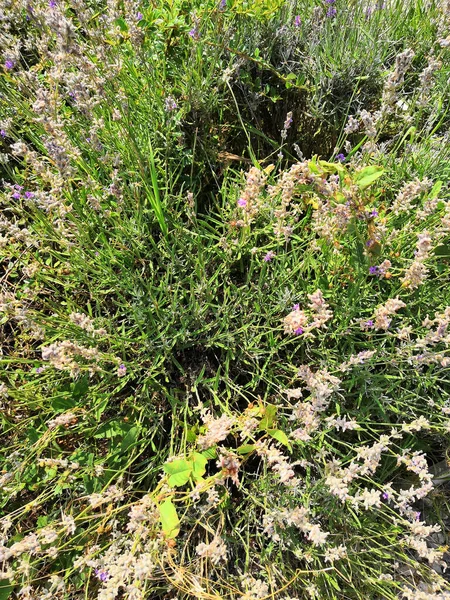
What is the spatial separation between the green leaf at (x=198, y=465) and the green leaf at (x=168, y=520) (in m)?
0.13

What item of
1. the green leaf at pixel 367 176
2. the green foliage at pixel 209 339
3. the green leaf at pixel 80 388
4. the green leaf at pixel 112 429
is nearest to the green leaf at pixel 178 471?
the green foliage at pixel 209 339

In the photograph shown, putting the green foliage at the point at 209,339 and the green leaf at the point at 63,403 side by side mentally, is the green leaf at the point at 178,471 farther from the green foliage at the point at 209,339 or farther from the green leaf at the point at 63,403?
the green leaf at the point at 63,403

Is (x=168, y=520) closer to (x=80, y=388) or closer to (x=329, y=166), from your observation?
(x=80, y=388)

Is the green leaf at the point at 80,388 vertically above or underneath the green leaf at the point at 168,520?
above

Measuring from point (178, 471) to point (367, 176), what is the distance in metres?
1.18

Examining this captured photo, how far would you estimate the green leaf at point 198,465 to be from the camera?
1.45m

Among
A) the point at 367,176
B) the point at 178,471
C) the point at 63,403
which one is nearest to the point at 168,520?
the point at 178,471

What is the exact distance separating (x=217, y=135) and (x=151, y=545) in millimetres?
2004

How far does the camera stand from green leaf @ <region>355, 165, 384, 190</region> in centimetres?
136

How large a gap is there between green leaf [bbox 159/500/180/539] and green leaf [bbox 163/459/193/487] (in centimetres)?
7

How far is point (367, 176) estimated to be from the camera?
1.39 m

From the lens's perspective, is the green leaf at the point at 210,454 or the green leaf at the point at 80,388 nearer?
the green leaf at the point at 210,454

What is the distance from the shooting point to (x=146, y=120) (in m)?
2.16

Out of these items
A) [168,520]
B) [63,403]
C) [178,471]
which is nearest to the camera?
[168,520]
